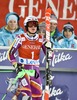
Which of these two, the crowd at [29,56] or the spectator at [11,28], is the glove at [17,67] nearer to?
the crowd at [29,56]

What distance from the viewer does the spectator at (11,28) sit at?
9086 millimetres

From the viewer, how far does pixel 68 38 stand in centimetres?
921

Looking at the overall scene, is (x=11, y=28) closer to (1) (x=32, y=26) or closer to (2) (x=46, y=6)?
(2) (x=46, y=6)

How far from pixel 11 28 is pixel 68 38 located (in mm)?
1155

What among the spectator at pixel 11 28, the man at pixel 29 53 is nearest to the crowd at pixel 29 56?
the man at pixel 29 53

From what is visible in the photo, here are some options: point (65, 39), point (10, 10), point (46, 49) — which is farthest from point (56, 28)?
point (46, 49)

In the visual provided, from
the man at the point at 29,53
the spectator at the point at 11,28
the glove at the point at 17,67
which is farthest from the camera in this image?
the spectator at the point at 11,28

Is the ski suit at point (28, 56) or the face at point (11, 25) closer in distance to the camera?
the ski suit at point (28, 56)

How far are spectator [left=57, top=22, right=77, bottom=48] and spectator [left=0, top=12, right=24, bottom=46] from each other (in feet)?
2.70

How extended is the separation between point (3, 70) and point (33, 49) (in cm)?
110

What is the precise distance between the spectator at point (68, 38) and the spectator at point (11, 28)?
82 cm

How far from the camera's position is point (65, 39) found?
362 inches

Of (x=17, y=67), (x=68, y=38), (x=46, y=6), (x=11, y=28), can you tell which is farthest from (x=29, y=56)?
(x=46, y=6)

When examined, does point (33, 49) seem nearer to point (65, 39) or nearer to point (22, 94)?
point (22, 94)
